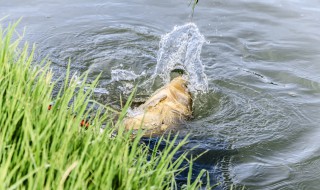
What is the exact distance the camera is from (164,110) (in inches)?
159

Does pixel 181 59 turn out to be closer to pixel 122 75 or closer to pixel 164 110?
pixel 122 75

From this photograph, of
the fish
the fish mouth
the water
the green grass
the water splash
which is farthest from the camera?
the fish mouth

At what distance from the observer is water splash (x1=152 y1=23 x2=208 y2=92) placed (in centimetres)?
494

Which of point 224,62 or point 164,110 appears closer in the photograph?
point 164,110

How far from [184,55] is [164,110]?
5.32 ft

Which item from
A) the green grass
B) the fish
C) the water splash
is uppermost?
the green grass

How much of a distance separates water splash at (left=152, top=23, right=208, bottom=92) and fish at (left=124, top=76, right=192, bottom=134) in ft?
1.00

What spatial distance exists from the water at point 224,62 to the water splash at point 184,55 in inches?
0.6

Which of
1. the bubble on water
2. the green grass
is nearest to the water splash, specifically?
the bubble on water

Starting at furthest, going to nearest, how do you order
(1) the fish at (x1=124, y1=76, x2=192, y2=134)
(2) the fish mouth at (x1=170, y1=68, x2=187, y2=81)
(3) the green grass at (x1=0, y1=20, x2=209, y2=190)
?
(2) the fish mouth at (x1=170, y1=68, x2=187, y2=81) → (1) the fish at (x1=124, y1=76, x2=192, y2=134) → (3) the green grass at (x1=0, y1=20, x2=209, y2=190)

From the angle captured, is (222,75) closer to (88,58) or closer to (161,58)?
(161,58)

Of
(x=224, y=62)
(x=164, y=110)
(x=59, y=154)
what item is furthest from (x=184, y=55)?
(x=59, y=154)

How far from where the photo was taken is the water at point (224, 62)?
3.91 meters

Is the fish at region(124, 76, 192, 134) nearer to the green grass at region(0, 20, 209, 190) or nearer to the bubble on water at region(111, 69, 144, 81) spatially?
the bubble on water at region(111, 69, 144, 81)
